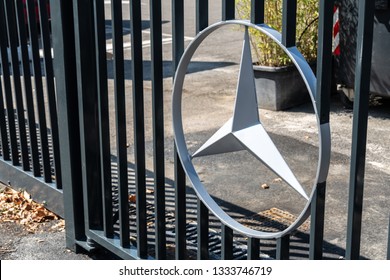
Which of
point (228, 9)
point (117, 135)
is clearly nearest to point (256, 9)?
point (228, 9)

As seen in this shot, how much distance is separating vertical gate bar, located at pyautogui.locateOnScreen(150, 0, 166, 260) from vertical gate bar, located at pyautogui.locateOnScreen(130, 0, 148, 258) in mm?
133

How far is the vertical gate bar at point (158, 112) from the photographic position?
123 inches

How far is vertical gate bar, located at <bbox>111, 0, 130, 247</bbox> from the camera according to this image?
339cm

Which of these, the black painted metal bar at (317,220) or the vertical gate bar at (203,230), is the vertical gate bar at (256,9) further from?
the vertical gate bar at (203,230)

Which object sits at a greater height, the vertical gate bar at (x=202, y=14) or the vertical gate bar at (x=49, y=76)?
the vertical gate bar at (x=202, y=14)

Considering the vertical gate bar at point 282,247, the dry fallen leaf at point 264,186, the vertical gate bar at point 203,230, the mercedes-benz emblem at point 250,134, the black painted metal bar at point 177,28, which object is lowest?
the dry fallen leaf at point 264,186

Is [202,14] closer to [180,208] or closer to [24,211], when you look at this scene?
[180,208]

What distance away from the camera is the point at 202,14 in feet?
9.41

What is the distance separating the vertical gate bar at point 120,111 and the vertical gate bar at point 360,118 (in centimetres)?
133

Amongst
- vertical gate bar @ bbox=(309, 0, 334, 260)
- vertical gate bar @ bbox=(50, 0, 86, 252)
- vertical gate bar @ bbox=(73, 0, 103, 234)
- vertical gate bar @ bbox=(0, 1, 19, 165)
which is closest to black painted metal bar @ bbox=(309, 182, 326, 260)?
vertical gate bar @ bbox=(309, 0, 334, 260)

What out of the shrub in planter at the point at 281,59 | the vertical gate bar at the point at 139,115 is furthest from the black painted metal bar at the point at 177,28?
the shrub in planter at the point at 281,59

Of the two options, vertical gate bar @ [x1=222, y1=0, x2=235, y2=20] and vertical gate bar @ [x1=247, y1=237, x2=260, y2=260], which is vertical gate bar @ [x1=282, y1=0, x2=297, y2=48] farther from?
vertical gate bar @ [x1=247, y1=237, x2=260, y2=260]

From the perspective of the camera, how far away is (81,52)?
12.0ft

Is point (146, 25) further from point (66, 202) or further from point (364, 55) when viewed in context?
point (364, 55)
